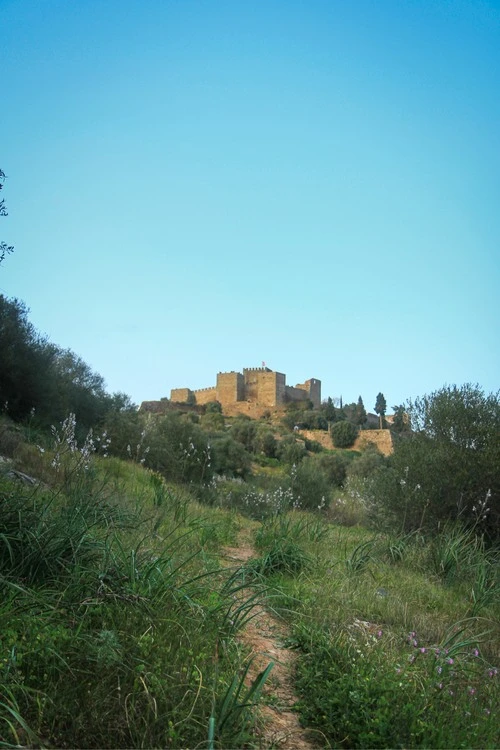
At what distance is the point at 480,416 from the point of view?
34.8ft

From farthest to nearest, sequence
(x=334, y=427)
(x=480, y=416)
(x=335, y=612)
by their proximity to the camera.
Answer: (x=334, y=427), (x=480, y=416), (x=335, y=612)

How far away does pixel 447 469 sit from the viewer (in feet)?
32.7

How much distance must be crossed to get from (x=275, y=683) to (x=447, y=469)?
24.5ft

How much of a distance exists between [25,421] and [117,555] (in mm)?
11393

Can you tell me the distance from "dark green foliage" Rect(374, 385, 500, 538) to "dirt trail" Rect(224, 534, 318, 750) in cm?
542

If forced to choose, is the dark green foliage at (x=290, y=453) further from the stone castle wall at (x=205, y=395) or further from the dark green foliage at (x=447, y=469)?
the stone castle wall at (x=205, y=395)

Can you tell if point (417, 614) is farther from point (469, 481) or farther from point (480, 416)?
point (480, 416)

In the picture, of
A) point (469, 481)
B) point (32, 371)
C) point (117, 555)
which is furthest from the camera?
point (32, 371)

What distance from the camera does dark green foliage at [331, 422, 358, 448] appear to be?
2004 inches

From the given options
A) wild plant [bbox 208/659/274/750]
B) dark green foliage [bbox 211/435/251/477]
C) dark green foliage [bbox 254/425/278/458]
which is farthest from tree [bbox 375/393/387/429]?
wild plant [bbox 208/659/274/750]

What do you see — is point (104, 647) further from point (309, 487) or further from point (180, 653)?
point (309, 487)

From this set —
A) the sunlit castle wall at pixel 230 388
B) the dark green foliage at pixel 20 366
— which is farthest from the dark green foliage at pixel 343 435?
the dark green foliage at pixel 20 366

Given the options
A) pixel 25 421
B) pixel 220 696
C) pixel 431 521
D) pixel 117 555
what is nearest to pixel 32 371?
pixel 25 421

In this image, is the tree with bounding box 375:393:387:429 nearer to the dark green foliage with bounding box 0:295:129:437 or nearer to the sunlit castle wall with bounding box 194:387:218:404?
the sunlit castle wall with bounding box 194:387:218:404
